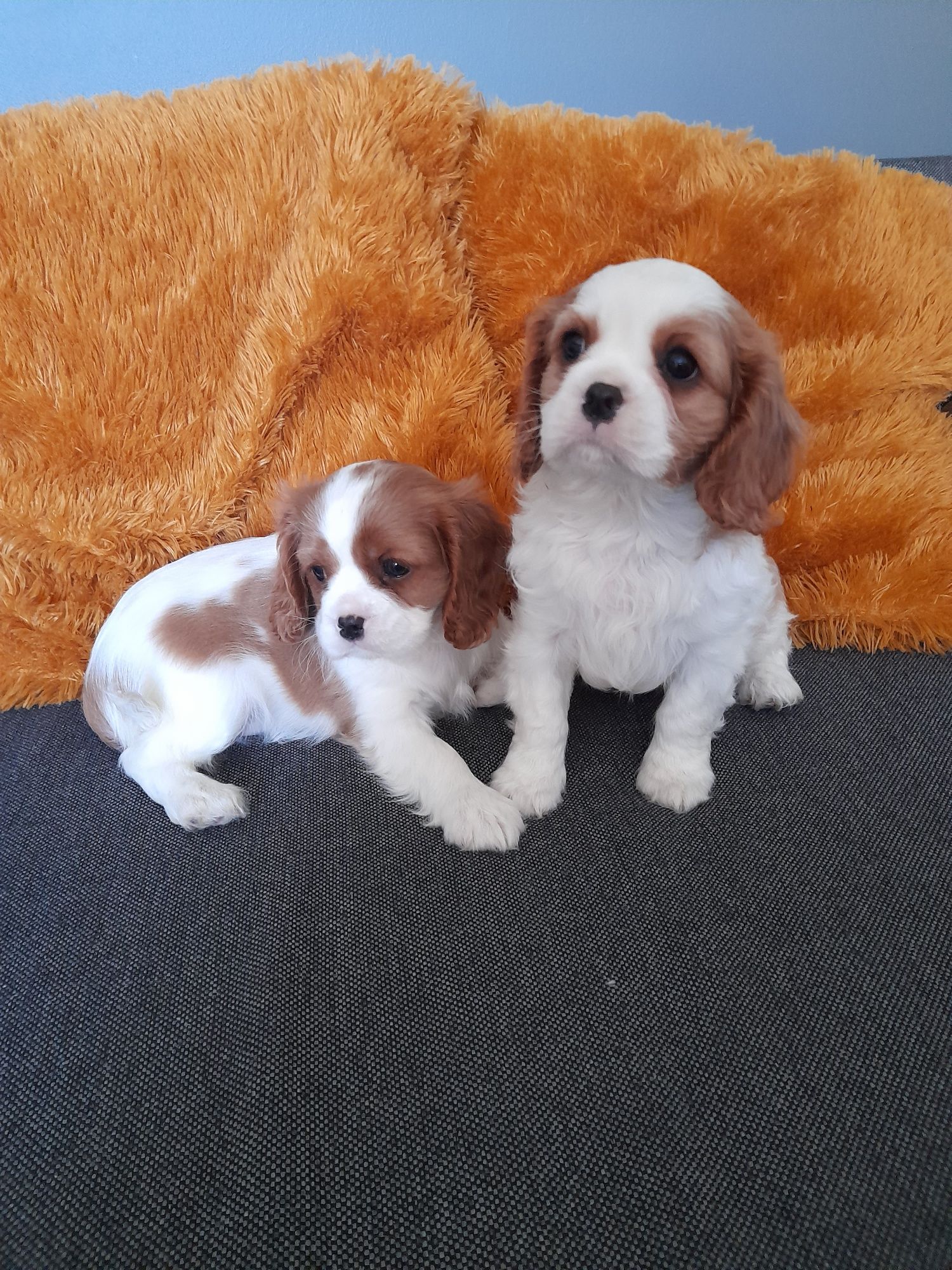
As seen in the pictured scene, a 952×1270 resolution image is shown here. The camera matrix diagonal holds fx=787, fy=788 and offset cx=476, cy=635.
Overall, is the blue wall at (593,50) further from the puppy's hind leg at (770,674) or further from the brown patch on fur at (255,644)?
the puppy's hind leg at (770,674)

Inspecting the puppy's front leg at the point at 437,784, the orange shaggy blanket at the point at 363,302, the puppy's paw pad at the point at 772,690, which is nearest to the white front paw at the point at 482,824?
the puppy's front leg at the point at 437,784

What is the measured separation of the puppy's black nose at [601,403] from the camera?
1.20 m

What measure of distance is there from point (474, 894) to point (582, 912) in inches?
7.2

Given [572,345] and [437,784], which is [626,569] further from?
[437,784]

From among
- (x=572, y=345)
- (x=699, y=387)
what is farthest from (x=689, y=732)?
(x=572, y=345)

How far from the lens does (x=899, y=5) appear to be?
2400 mm

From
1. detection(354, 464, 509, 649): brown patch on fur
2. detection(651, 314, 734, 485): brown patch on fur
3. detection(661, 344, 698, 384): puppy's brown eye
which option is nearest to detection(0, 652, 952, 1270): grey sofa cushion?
detection(354, 464, 509, 649): brown patch on fur

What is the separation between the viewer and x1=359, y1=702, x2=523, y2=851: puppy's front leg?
1.46 meters

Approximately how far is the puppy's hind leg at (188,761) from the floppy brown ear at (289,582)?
0.25 meters

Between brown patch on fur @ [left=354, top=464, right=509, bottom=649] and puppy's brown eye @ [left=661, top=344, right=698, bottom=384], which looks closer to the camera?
puppy's brown eye @ [left=661, top=344, right=698, bottom=384]

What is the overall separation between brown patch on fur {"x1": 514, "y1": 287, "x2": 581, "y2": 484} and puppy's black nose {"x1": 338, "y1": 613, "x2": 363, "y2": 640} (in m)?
0.42

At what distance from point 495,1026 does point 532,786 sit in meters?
0.50

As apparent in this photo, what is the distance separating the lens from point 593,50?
245 centimetres

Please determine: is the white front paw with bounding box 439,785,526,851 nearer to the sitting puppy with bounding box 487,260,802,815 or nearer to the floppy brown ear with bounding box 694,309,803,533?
the sitting puppy with bounding box 487,260,802,815
